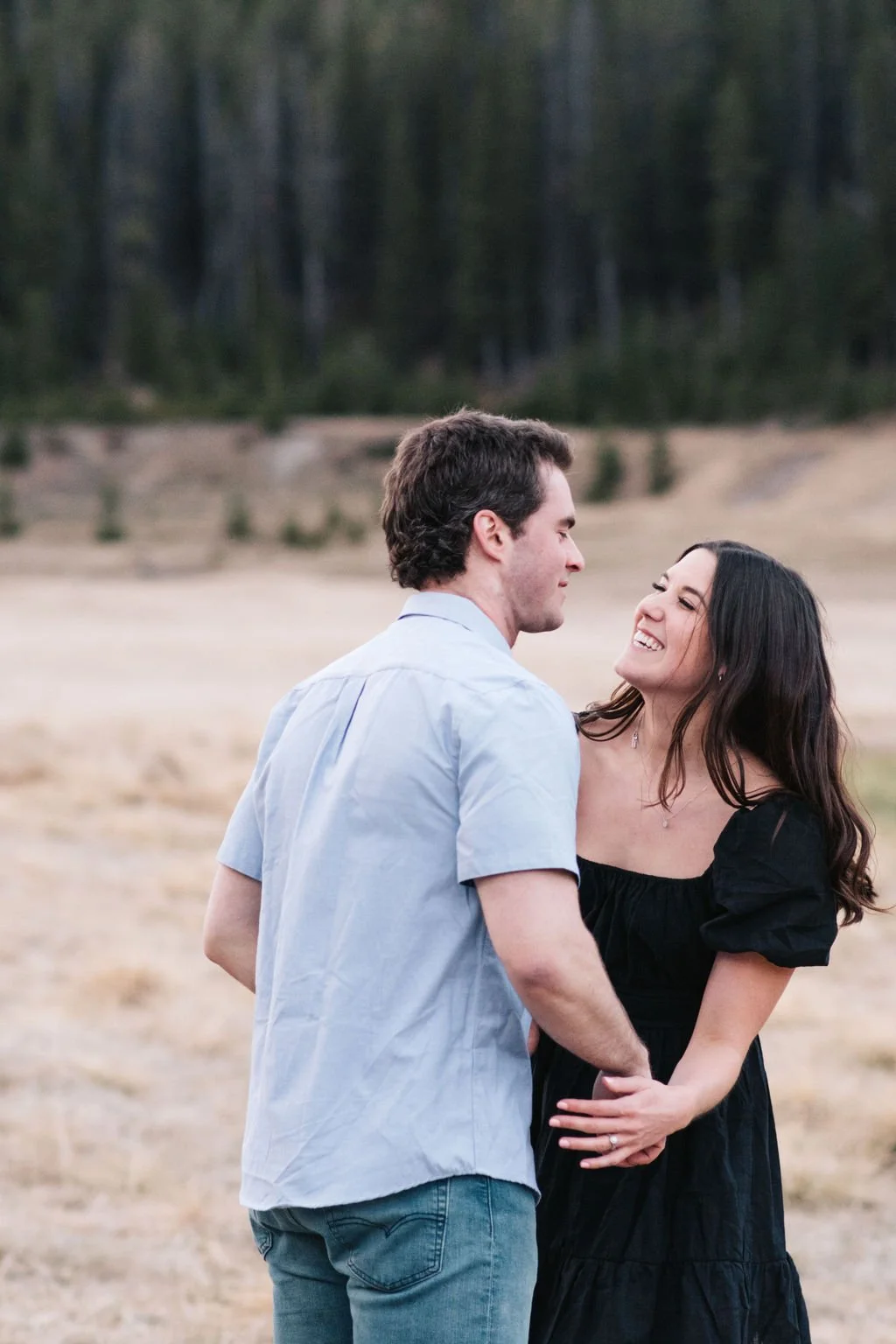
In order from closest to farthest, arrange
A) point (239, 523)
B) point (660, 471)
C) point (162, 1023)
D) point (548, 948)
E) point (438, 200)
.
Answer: point (548, 948), point (162, 1023), point (239, 523), point (660, 471), point (438, 200)

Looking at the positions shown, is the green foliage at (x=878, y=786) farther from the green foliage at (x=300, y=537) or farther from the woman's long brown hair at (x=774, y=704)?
the green foliage at (x=300, y=537)

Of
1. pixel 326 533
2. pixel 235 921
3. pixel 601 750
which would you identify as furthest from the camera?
pixel 326 533

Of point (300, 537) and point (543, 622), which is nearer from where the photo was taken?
point (543, 622)

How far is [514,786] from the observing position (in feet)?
6.53

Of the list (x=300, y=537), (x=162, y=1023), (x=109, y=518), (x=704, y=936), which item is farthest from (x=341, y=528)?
(x=704, y=936)

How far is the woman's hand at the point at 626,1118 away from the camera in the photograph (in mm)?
2238

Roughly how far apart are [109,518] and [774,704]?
38.2 meters

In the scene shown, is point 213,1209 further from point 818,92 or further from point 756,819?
point 818,92

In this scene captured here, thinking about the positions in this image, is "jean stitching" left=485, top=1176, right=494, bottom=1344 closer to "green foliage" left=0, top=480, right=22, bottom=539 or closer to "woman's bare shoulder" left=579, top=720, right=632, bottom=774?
"woman's bare shoulder" left=579, top=720, right=632, bottom=774

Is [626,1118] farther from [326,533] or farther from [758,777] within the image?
[326,533]

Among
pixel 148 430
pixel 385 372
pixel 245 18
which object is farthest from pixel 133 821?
pixel 245 18

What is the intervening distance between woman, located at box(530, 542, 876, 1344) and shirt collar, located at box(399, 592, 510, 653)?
0.41 metres

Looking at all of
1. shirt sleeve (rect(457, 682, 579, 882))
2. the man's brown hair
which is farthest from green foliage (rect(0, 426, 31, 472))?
shirt sleeve (rect(457, 682, 579, 882))

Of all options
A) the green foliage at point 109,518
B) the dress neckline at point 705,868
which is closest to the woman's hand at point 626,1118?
the dress neckline at point 705,868
